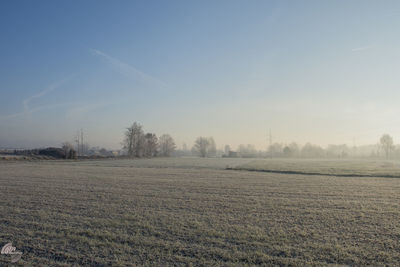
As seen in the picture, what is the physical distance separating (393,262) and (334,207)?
5749 millimetres

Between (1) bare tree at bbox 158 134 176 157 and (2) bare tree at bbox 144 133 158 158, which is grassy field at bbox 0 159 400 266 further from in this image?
(1) bare tree at bbox 158 134 176 157

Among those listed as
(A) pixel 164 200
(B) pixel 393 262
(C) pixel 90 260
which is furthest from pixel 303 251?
(A) pixel 164 200

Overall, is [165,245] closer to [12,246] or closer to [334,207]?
[12,246]

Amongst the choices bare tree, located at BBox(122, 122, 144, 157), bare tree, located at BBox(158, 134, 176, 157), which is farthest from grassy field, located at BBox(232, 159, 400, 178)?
bare tree, located at BBox(158, 134, 176, 157)

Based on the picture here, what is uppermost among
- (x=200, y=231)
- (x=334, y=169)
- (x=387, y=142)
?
(x=387, y=142)

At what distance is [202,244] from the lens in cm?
639

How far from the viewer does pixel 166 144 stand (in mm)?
146625

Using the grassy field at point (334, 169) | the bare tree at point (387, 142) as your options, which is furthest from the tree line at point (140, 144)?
the bare tree at point (387, 142)

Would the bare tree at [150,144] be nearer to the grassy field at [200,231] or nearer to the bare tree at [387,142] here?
the grassy field at [200,231]
